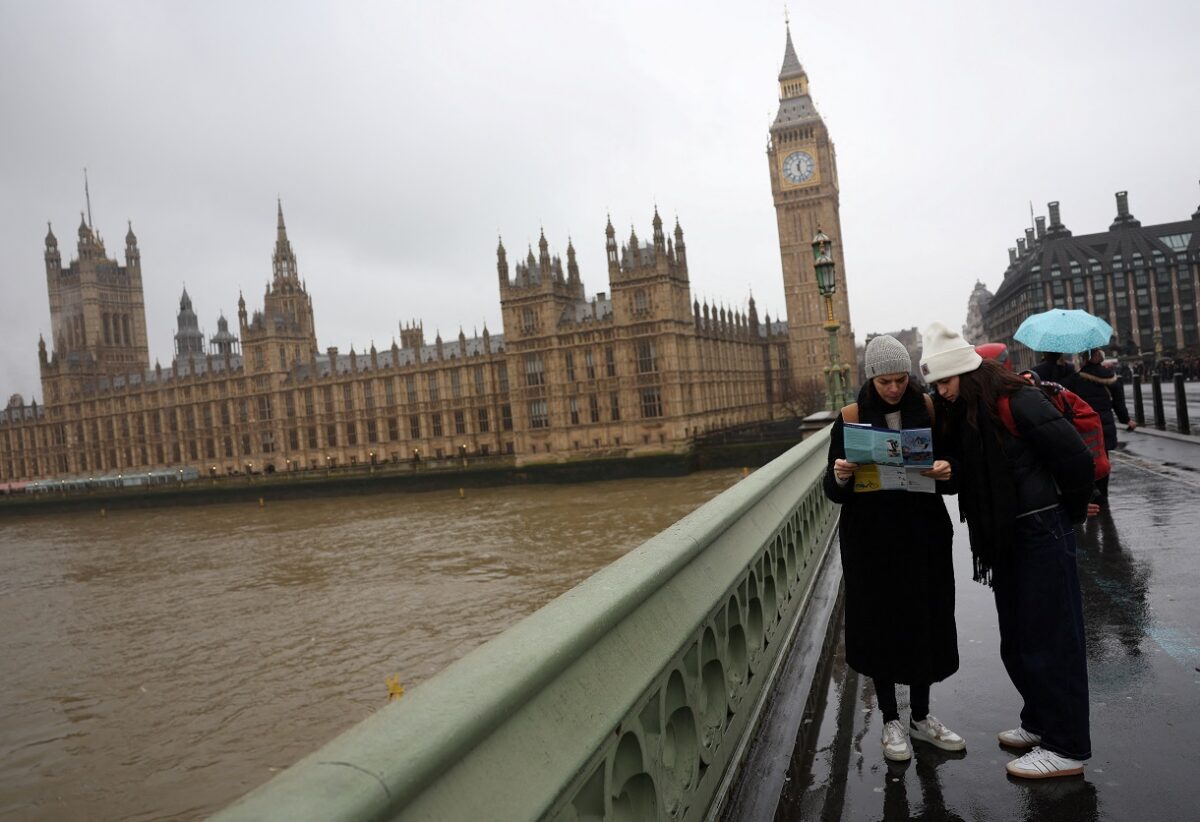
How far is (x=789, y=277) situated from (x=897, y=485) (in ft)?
252

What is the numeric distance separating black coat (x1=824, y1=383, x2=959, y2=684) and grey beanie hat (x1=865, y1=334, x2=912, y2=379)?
19 cm

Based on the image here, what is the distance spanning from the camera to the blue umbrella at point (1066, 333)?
663cm

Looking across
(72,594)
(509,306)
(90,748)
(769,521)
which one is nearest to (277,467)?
(509,306)

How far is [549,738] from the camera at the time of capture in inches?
68.7

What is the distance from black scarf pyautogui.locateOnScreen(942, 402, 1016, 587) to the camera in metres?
3.29

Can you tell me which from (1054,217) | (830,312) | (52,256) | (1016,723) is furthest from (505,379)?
(52,256)

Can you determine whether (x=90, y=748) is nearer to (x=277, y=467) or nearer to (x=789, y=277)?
(x=277, y=467)

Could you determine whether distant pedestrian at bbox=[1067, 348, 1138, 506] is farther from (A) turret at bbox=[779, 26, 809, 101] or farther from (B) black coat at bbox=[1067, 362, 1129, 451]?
(A) turret at bbox=[779, 26, 809, 101]

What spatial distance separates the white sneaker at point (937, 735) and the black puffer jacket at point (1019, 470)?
689 millimetres

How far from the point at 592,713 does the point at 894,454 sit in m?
1.94

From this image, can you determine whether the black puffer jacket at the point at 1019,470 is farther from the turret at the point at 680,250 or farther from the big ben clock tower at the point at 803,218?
the big ben clock tower at the point at 803,218

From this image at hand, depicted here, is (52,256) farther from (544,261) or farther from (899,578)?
(899,578)

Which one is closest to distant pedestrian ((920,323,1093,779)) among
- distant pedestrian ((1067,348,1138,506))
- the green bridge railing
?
the green bridge railing

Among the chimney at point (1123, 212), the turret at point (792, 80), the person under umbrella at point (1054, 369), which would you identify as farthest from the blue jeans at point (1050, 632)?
the chimney at point (1123, 212)
